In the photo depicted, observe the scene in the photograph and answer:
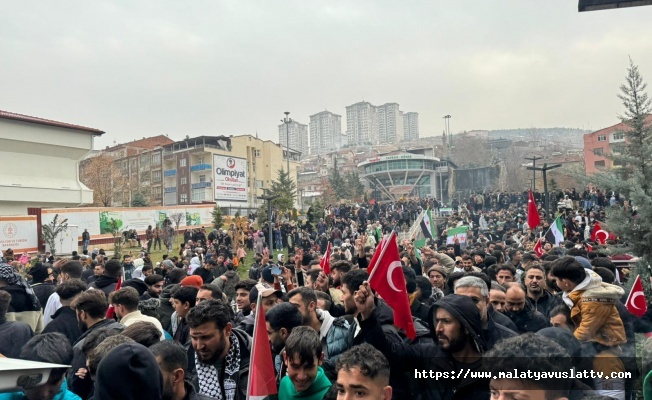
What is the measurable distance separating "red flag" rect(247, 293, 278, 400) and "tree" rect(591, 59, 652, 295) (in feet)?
24.5

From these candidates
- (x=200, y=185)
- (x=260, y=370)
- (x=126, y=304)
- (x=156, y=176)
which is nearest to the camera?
(x=260, y=370)

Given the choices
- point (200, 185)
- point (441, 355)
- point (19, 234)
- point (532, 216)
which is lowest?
point (441, 355)

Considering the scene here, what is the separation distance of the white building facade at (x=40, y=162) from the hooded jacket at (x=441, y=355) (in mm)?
32097

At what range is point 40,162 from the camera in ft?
109

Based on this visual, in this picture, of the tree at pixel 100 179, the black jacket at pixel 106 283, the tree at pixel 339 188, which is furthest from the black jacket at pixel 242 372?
the tree at pixel 339 188

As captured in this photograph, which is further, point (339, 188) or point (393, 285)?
point (339, 188)

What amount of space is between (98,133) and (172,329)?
3254 centimetres

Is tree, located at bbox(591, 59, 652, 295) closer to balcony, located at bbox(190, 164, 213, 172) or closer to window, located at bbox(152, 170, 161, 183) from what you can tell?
balcony, located at bbox(190, 164, 213, 172)

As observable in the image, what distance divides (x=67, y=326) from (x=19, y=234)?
25.1 metres

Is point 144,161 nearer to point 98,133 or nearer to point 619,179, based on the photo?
point 98,133

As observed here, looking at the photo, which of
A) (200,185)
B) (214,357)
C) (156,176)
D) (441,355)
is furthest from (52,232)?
(156,176)

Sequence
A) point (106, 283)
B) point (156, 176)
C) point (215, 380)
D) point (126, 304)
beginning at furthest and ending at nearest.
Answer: point (156, 176)
point (106, 283)
point (126, 304)
point (215, 380)

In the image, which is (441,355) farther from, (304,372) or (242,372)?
(242,372)

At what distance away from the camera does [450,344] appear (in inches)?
137
